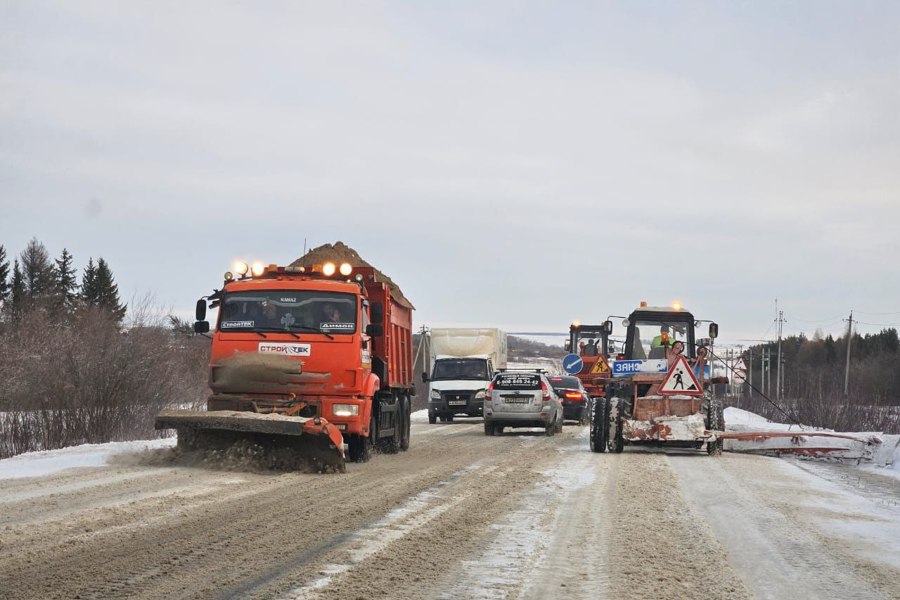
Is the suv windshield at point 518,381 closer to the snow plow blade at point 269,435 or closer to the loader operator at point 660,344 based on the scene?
the loader operator at point 660,344

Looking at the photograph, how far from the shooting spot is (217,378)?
1484cm

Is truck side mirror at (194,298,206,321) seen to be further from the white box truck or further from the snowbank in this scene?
the white box truck

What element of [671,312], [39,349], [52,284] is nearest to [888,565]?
[671,312]

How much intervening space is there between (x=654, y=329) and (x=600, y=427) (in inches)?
134

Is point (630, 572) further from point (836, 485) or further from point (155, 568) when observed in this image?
point (836, 485)

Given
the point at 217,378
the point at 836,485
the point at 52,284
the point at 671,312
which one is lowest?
the point at 836,485

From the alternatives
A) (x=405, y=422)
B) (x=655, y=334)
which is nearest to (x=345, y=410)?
(x=405, y=422)

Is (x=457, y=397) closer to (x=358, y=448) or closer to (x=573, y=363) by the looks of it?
(x=573, y=363)

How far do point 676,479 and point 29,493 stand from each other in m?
8.25

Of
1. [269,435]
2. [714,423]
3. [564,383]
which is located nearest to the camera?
[269,435]

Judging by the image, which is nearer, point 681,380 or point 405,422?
point 681,380

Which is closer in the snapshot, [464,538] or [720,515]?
[464,538]

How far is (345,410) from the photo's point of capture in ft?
48.6

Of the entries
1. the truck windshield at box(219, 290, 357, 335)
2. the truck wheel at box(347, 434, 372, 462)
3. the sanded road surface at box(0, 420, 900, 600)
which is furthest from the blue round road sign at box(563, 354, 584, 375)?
the truck windshield at box(219, 290, 357, 335)
